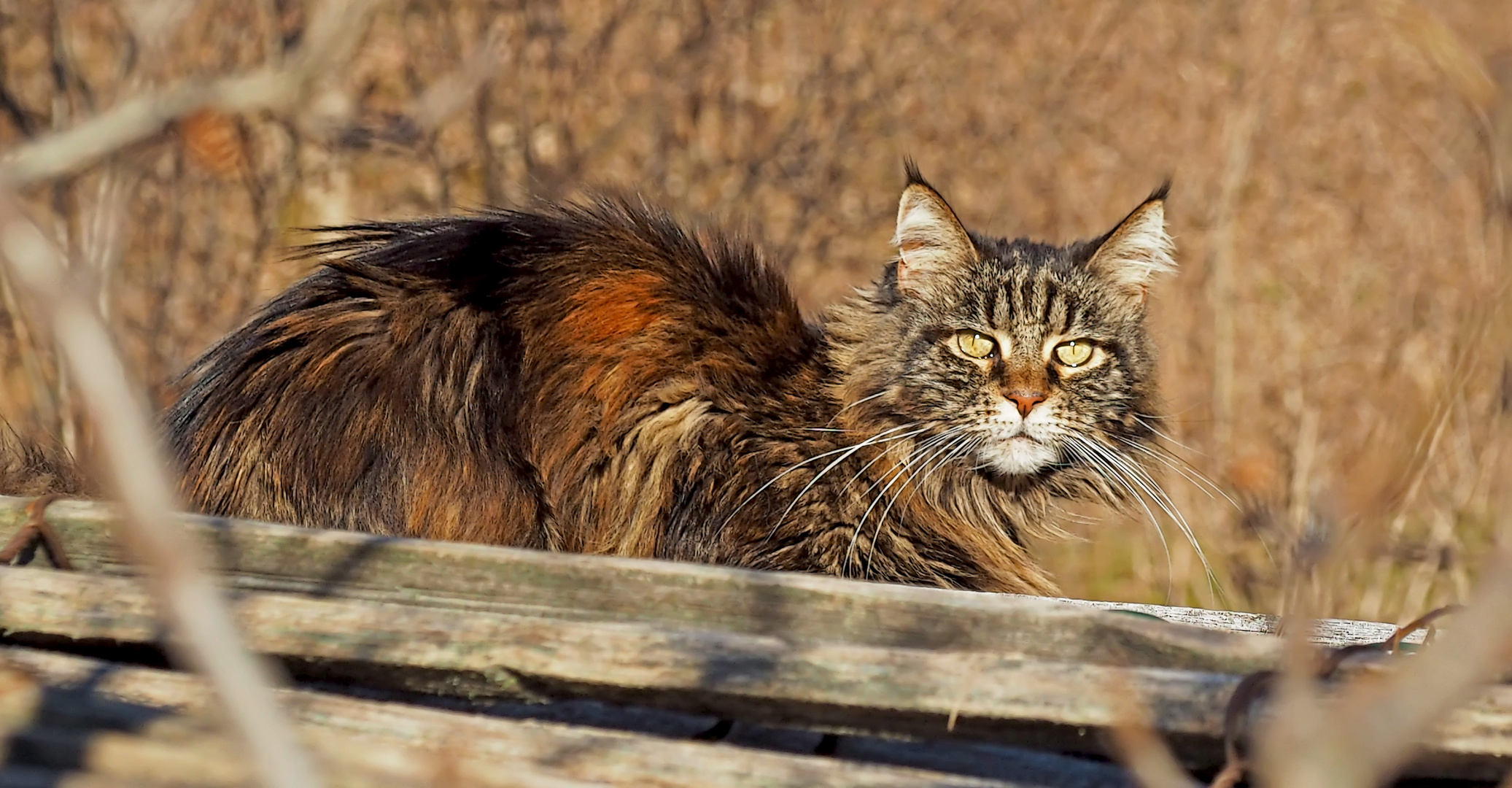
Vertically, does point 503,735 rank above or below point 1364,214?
below

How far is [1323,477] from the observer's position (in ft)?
18.4

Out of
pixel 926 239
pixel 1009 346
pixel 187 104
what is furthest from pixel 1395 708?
pixel 926 239

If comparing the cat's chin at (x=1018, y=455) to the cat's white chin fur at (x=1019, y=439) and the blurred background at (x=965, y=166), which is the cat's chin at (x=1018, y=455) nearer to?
the cat's white chin fur at (x=1019, y=439)

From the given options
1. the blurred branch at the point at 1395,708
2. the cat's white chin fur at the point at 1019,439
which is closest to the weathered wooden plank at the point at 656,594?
the blurred branch at the point at 1395,708

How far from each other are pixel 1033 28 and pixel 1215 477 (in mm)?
2814

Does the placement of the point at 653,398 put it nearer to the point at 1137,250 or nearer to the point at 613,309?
the point at 613,309

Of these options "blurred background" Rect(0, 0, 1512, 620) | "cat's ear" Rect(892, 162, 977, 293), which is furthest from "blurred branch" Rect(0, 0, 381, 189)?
"blurred background" Rect(0, 0, 1512, 620)

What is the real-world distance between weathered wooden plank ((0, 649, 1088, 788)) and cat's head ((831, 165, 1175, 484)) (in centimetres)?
176

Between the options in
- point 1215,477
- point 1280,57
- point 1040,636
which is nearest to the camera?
point 1040,636

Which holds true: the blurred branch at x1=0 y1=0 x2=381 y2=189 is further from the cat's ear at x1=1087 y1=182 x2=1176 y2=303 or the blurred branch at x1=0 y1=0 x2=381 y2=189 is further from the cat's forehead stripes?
the cat's ear at x1=1087 y1=182 x2=1176 y2=303

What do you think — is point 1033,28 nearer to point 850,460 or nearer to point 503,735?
point 850,460

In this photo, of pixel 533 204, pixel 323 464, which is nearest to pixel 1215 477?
pixel 533 204

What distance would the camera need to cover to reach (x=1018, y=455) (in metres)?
3.25

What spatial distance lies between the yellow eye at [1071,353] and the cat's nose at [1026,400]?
168mm
